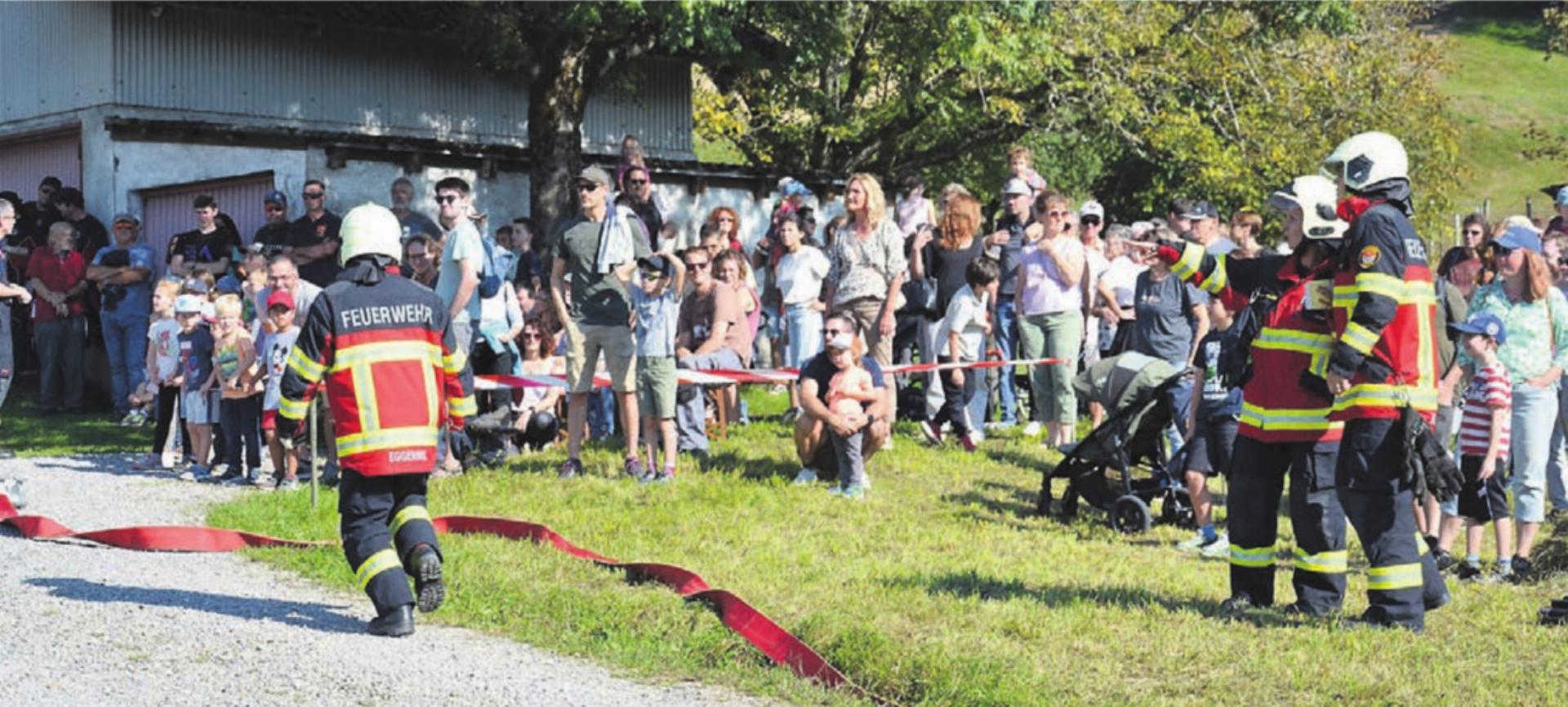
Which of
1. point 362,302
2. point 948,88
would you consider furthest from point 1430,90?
point 362,302

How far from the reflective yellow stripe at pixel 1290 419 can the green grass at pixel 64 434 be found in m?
10.6

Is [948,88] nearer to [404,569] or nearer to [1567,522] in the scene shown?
[1567,522]

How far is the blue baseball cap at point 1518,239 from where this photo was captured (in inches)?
411

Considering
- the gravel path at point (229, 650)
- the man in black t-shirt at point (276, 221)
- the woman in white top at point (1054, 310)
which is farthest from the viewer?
the man in black t-shirt at point (276, 221)

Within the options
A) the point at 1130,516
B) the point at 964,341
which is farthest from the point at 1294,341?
the point at 964,341

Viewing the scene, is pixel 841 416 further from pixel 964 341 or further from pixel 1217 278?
pixel 1217 278

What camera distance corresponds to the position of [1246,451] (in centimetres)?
854

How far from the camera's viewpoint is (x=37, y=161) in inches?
911

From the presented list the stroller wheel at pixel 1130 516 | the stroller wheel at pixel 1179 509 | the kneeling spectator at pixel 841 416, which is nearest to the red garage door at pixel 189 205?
the kneeling spectator at pixel 841 416

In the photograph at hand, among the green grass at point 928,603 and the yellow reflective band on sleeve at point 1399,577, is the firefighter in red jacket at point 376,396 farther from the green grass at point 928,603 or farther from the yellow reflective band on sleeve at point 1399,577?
the yellow reflective band on sleeve at point 1399,577

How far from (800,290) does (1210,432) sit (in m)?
5.08

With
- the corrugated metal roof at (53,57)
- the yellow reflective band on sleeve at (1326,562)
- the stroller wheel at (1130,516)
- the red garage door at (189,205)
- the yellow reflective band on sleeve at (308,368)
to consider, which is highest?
the corrugated metal roof at (53,57)

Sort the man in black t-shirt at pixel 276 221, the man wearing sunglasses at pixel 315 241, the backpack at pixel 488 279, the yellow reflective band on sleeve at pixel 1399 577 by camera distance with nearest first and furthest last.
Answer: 1. the yellow reflective band on sleeve at pixel 1399 577
2. the backpack at pixel 488 279
3. the man wearing sunglasses at pixel 315 241
4. the man in black t-shirt at pixel 276 221

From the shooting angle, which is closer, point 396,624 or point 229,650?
point 229,650
